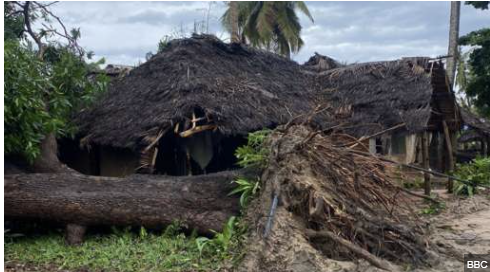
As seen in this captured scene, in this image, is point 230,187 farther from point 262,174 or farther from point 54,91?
point 54,91

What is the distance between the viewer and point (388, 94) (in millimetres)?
14492

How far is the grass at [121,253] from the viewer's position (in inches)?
271

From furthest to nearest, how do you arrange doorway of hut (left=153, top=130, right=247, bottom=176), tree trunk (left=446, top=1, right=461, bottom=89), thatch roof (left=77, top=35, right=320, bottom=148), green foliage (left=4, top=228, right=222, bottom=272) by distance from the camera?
tree trunk (left=446, top=1, right=461, bottom=89)
doorway of hut (left=153, top=130, right=247, bottom=176)
thatch roof (left=77, top=35, right=320, bottom=148)
green foliage (left=4, top=228, right=222, bottom=272)

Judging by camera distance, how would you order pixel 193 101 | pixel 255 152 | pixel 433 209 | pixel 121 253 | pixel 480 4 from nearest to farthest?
pixel 121 253
pixel 255 152
pixel 433 209
pixel 193 101
pixel 480 4

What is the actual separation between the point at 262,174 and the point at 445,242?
2471mm

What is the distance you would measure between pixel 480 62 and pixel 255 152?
397 inches

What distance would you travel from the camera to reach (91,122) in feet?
40.9

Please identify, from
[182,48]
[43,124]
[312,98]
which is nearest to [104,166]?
[182,48]

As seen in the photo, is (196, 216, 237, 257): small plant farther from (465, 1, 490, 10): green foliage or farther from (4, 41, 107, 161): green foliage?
(465, 1, 490, 10): green foliage

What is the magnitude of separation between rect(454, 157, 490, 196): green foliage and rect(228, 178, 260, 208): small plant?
6.02m

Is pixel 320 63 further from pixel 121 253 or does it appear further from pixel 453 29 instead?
pixel 121 253

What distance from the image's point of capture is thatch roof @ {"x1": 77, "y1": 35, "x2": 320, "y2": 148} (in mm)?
10836

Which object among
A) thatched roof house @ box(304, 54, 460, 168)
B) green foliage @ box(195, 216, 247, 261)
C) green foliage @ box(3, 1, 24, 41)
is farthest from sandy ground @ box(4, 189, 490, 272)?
green foliage @ box(3, 1, 24, 41)

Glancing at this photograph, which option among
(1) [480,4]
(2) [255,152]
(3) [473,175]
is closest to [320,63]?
(1) [480,4]
